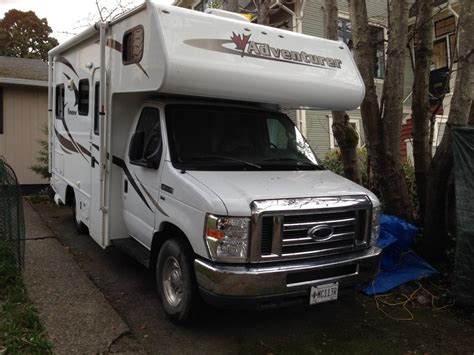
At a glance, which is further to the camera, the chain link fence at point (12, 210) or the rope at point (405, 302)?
the chain link fence at point (12, 210)

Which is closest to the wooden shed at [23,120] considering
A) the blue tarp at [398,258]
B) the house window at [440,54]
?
the blue tarp at [398,258]

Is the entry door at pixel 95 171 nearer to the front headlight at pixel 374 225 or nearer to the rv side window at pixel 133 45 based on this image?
the rv side window at pixel 133 45

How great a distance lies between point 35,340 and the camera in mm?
3740

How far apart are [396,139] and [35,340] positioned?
16.6 ft

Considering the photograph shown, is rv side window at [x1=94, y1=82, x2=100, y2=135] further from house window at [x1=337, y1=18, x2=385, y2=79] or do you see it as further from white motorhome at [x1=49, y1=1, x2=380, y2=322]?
house window at [x1=337, y1=18, x2=385, y2=79]

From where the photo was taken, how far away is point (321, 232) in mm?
3916

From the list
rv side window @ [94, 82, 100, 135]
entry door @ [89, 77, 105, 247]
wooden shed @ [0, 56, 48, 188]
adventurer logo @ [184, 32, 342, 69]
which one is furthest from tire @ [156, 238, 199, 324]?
wooden shed @ [0, 56, 48, 188]

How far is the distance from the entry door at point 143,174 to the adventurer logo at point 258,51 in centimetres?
96

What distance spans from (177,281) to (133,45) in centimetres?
237

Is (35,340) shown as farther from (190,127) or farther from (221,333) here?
(190,127)

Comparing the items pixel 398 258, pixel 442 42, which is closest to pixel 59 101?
pixel 398 258

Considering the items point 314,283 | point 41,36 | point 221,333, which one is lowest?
point 221,333

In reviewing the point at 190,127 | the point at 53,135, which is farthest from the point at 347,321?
the point at 53,135

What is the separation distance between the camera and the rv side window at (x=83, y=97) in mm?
6055
